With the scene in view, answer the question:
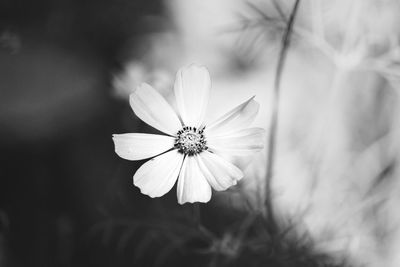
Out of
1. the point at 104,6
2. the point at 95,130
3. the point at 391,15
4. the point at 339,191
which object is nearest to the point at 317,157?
the point at 339,191

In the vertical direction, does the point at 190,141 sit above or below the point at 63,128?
below

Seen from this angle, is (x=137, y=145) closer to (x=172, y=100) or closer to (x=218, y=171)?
(x=218, y=171)

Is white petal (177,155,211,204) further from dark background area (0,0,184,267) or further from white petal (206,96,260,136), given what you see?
dark background area (0,0,184,267)

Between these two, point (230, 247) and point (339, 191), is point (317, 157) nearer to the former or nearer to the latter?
point (339, 191)

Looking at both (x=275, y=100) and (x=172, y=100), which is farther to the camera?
(x=172, y=100)

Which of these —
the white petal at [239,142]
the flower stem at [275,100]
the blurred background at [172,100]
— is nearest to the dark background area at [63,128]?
the blurred background at [172,100]

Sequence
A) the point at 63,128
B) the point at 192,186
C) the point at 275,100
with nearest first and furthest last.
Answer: the point at 192,186 → the point at 275,100 → the point at 63,128

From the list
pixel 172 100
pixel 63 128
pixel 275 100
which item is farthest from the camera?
pixel 63 128

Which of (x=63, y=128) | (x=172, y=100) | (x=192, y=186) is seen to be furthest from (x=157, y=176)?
(x=63, y=128)
